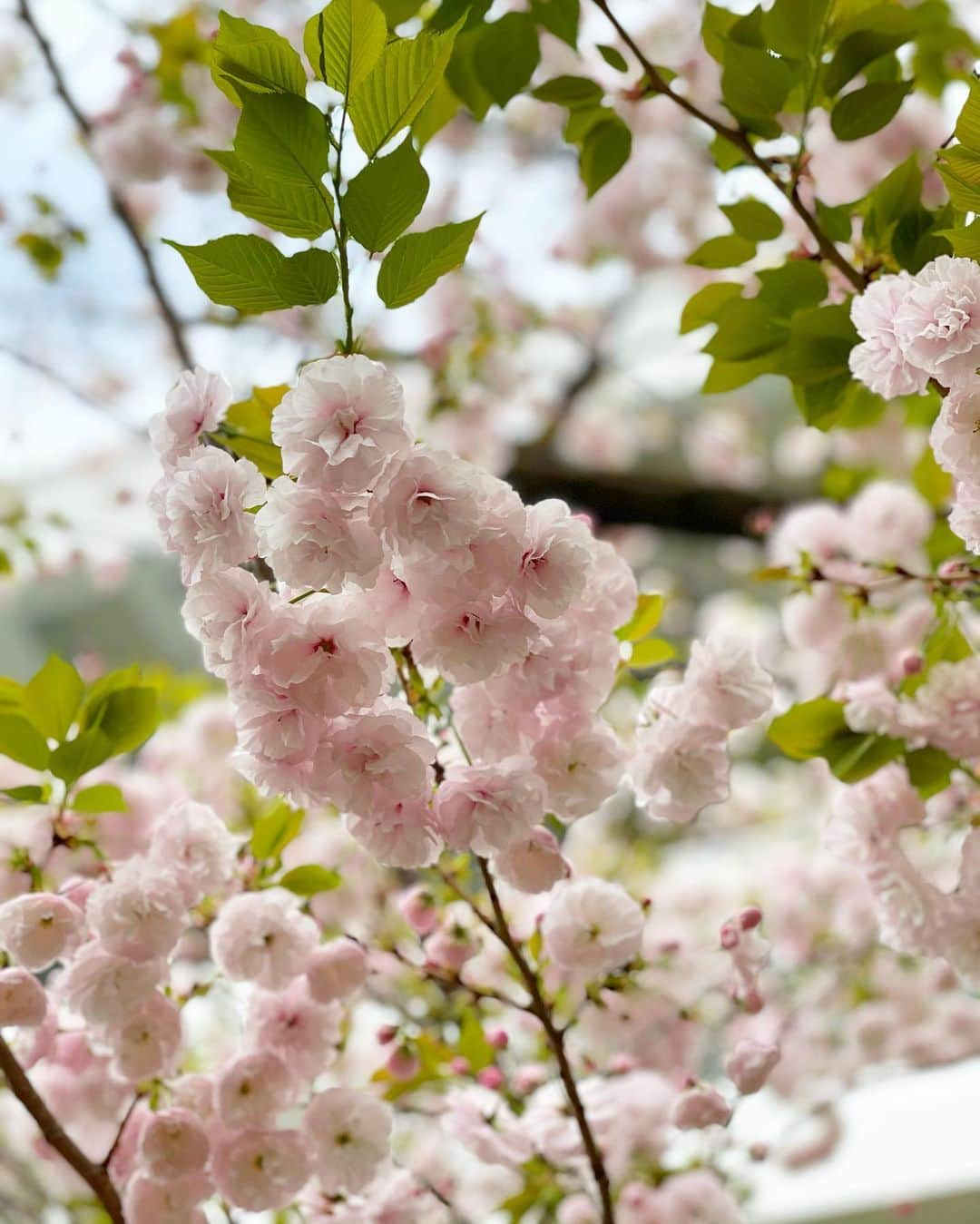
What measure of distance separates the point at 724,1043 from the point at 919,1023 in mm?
338

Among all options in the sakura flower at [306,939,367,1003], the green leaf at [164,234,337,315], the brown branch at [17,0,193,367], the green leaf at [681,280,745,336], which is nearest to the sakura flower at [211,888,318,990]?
the sakura flower at [306,939,367,1003]

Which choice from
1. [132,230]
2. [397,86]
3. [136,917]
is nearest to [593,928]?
[136,917]

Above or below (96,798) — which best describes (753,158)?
above

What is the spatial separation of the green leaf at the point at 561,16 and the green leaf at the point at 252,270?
1.27 feet

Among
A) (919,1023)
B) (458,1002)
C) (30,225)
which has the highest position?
(30,225)

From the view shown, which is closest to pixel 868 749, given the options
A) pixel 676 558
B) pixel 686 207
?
pixel 686 207

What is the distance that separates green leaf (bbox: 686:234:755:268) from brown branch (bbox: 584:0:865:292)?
1.5 inches

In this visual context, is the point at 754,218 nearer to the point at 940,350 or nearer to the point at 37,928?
the point at 940,350

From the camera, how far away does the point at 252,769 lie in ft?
1.84

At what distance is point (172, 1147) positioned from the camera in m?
0.69

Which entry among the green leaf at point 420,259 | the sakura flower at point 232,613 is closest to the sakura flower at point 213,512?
the sakura flower at point 232,613

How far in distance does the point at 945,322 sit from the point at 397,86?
0.88 ft

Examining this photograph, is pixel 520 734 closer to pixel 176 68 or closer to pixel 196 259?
pixel 196 259

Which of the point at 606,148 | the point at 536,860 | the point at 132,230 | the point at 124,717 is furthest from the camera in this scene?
the point at 132,230
